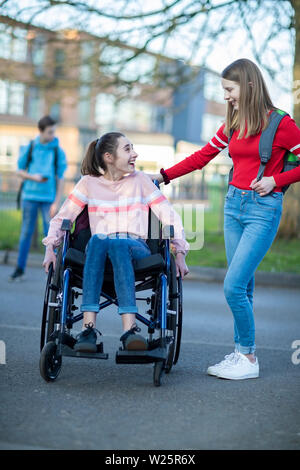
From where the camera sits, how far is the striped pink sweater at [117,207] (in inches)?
198

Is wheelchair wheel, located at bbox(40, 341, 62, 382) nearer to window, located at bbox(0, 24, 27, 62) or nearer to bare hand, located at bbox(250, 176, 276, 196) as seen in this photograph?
bare hand, located at bbox(250, 176, 276, 196)

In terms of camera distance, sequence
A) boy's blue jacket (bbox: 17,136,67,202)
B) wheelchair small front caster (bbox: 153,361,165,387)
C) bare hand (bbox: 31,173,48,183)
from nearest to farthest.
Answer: wheelchair small front caster (bbox: 153,361,165,387) < bare hand (bbox: 31,173,48,183) < boy's blue jacket (bbox: 17,136,67,202)

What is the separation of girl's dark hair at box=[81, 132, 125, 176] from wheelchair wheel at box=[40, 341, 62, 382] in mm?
1222

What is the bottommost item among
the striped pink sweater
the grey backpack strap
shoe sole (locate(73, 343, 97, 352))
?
shoe sole (locate(73, 343, 97, 352))

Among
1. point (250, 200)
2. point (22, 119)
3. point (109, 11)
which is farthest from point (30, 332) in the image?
point (22, 119)

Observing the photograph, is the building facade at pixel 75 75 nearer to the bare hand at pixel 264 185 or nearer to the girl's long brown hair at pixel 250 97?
the girl's long brown hair at pixel 250 97

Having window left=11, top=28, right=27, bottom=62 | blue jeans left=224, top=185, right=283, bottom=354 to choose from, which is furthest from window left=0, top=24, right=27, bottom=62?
blue jeans left=224, top=185, right=283, bottom=354

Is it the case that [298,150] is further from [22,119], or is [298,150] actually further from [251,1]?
[22,119]

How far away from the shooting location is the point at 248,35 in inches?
522

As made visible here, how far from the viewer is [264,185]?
4.77 meters

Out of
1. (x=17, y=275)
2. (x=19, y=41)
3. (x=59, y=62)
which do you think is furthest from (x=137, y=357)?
(x=59, y=62)

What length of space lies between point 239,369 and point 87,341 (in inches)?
42.1

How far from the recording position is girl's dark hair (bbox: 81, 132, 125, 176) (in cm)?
513

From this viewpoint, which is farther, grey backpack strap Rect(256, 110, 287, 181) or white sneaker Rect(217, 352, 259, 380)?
white sneaker Rect(217, 352, 259, 380)
